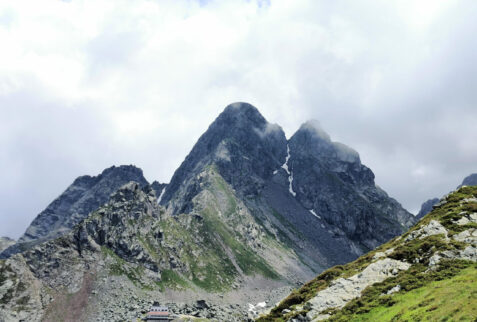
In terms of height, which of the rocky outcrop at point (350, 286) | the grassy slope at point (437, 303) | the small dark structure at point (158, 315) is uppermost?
the small dark structure at point (158, 315)

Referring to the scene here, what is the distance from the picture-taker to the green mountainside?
3553 cm

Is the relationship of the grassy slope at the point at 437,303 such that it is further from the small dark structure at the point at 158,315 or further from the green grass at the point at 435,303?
the small dark structure at the point at 158,315

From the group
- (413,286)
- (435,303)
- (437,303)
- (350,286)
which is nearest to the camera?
(437,303)

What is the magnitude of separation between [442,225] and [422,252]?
10.3 metres

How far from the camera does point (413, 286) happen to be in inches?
1692

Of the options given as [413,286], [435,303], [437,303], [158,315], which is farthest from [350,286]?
[158,315]

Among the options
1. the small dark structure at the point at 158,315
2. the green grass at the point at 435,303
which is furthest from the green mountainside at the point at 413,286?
the small dark structure at the point at 158,315

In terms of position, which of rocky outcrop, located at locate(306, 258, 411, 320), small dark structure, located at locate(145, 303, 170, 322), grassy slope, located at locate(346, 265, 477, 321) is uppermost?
small dark structure, located at locate(145, 303, 170, 322)

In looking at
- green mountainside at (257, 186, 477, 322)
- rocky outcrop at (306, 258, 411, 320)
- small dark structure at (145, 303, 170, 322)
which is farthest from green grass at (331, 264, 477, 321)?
Result: small dark structure at (145, 303, 170, 322)

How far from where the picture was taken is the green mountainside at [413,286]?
3553cm

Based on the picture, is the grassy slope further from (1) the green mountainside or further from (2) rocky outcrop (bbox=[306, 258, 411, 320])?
(2) rocky outcrop (bbox=[306, 258, 411, 320])

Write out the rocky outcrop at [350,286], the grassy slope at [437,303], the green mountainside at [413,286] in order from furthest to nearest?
the rocky outcrop at [350,286], the green mountainside at [413,286], the grassy slope at [437,303]

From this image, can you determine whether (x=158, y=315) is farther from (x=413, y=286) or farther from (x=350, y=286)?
(x=413, y=286)

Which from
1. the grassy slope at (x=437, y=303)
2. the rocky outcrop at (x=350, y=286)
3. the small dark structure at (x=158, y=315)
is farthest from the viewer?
the small dark structure at (x=158, y=315)
